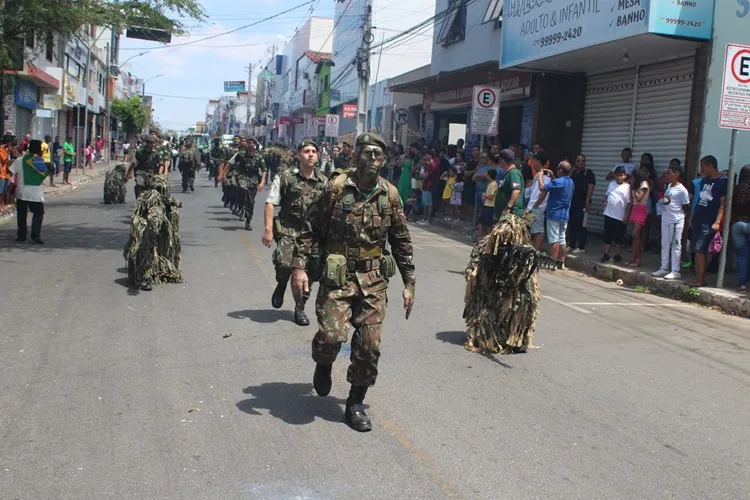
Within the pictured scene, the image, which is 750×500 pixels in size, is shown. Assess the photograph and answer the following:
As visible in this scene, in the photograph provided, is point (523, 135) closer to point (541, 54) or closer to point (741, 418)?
point (541, 54)

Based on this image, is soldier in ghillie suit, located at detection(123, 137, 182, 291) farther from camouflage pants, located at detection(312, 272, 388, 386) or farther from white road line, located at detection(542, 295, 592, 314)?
camouflage pants, located at detection(312, 272, 388, 386)

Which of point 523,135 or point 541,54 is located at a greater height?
point 541,54

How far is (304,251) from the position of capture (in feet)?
16.2

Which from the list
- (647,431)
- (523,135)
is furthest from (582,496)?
(523,135)

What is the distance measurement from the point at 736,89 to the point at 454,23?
612 inches

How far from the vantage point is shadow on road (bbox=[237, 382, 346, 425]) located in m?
5.07

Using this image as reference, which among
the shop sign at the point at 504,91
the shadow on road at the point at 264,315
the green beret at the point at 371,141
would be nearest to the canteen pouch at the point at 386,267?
the green beret at the point at 371,141

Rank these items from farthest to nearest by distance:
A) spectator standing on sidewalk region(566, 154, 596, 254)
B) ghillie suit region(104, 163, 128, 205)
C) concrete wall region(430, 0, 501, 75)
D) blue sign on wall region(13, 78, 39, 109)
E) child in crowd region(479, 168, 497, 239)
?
1. blue sign on wall region(13, 78, 39, 109)
2. concrete wall region(430, 0, 501, 75)
3. ghillie suit region(104, 163, 128, 205)
4. spectator standing on sidewalk region(566, 154, 596, 254)
5. child in crowd region(479, 168, 497, 239)

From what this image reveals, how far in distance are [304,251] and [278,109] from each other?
3420 inches

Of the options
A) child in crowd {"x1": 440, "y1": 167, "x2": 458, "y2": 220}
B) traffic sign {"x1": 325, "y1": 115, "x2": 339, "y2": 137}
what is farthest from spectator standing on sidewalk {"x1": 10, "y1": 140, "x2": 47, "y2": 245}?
traffic sign {"x1": 325, "y1": 115, "x2": 339, "y2": 137}

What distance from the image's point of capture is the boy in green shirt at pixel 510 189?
10953mm

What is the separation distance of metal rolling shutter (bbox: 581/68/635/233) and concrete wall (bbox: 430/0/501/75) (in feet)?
15.1

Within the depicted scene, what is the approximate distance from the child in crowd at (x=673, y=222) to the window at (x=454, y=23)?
14.0 metres

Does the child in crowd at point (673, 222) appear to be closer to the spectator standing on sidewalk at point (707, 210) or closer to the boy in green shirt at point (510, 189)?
the spectator standing on sidewalk at point (707, 210)
